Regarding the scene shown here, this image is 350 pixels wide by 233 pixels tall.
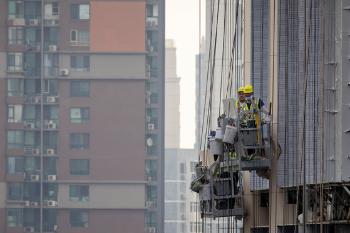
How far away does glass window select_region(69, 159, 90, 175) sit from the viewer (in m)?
110

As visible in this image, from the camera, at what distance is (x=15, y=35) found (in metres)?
114

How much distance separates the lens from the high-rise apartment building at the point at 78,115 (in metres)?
111

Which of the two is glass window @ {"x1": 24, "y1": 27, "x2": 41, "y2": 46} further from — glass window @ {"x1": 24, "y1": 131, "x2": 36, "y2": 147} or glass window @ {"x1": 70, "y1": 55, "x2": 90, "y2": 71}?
glass window @ {"x1": 24, "y1": 131, "x2": 36, "y2": 147}

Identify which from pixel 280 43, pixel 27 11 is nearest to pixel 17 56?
pixel 27 11

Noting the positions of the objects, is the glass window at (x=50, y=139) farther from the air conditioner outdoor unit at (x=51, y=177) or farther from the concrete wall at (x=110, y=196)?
the concrete wall at (x=110, y=196)

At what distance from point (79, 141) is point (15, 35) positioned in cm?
1002

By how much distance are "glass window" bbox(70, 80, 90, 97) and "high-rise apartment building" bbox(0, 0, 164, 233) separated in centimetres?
7

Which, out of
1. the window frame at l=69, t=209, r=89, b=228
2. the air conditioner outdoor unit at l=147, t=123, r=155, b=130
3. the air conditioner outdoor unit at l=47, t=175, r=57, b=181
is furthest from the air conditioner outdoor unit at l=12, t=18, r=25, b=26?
the window frame at l=69, t=209, r=89, b=228

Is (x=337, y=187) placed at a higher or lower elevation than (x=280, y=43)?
lower

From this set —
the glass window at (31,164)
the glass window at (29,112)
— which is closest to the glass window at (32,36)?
the glass window at (29,112)

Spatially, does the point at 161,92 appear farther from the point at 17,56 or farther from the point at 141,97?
the point at 17,56

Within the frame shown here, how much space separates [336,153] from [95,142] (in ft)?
271

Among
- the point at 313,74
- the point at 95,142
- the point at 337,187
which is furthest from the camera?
the point at 95,142

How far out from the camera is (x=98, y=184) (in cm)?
11206
